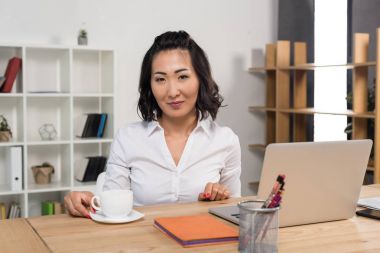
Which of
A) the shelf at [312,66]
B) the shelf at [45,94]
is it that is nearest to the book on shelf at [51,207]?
the shelf at [45,94]

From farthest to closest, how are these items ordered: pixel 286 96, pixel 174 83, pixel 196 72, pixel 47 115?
1. pixel 286 96
2. pixel 47 115
3. pixel 196 72
4. pixel 174 83

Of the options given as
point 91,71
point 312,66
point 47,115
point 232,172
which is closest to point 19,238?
point 232,172

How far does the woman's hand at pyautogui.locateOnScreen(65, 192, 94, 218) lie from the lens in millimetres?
1495

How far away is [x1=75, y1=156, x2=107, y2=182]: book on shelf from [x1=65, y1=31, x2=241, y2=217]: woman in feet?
6.49

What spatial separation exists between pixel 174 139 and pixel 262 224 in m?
0.94

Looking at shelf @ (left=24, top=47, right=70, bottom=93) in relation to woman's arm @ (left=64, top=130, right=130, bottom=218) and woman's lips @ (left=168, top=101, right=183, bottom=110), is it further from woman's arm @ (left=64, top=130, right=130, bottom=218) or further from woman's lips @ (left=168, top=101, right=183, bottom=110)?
woman's lips @ (left=168, top=101, right=183, bottom=110)

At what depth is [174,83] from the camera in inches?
77.3

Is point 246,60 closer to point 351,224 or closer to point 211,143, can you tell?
point 211,143

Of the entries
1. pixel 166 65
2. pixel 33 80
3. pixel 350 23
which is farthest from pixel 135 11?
pixel 166 65

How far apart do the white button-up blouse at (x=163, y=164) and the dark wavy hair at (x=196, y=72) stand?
6 cm

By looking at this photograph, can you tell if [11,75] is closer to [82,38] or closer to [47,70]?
[47,70]

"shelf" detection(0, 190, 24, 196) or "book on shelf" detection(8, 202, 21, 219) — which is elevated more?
"shelf" detection(0, 190, 24, 196)

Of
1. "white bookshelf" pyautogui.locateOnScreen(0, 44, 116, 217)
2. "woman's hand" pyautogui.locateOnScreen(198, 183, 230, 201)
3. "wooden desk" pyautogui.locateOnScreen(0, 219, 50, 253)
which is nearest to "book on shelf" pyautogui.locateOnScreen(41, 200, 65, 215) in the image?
"white bookshelf" pyautogui.locateOnScreen(0, 44, 116, 217)

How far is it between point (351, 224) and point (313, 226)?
0.37 feet
